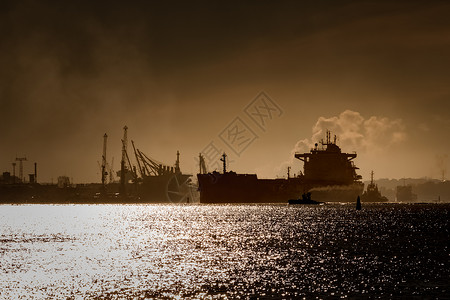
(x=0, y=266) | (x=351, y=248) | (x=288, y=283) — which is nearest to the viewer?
(x=288, y=283)

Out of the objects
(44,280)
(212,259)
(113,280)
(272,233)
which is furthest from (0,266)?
(272,233)

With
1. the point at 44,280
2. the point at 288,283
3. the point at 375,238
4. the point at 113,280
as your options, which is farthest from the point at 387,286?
the point at 375,238

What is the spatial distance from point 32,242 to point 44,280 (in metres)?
38.2

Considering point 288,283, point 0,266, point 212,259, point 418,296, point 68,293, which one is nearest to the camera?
point 418,296

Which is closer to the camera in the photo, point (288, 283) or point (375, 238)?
point (288, 283)

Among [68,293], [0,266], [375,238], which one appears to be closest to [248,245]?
[375,238]

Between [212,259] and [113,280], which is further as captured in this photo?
[212,259]

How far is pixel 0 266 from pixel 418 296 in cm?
3567

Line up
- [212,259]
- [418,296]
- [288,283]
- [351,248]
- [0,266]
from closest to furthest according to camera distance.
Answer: [418,296]
[288,283]
[0,266]
[212,259]
[351,248]

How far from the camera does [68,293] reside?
127 ft

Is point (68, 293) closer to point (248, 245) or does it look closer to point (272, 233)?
point (248, 245)

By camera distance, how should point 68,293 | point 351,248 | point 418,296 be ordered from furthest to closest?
point 351,248, point 68,293, point 418,296

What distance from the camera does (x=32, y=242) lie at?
80.5 metres

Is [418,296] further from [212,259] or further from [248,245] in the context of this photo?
[248,245]
